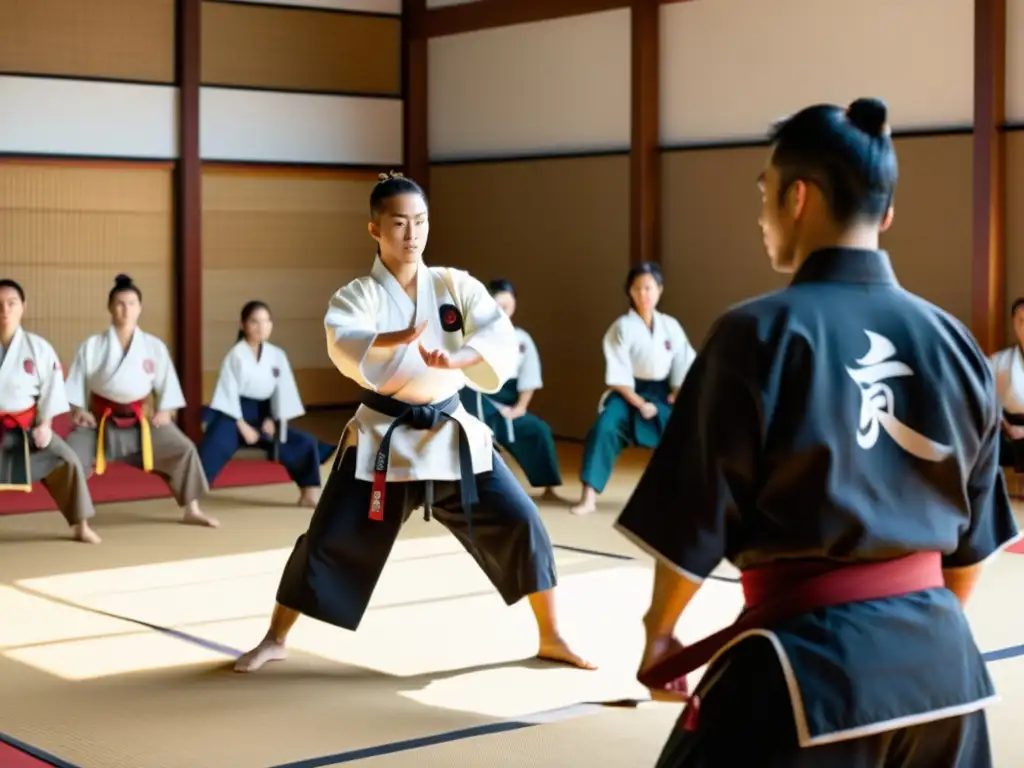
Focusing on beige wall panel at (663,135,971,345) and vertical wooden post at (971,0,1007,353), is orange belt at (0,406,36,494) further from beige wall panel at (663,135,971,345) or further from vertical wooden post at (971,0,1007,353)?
vertical wooden post at (971,0,1007,353)

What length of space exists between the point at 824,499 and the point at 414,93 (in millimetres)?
8547

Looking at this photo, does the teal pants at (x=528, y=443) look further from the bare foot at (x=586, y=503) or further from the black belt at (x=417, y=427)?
the black belt at (x=417, y=427)

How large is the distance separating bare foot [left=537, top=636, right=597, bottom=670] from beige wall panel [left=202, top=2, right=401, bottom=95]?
576cm

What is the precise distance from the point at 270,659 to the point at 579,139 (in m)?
5.57

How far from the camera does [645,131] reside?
873cm

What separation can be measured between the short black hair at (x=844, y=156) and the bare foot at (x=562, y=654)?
250 centimetres

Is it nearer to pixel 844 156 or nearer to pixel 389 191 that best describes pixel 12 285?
pixel 389 191

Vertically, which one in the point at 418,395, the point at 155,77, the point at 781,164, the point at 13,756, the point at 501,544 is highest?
the point at 155,77

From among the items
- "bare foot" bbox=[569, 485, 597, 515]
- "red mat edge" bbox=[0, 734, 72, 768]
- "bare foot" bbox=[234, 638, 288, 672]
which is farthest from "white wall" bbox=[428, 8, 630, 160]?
"red mat edge" bbox=[0, 734, 72, 768]

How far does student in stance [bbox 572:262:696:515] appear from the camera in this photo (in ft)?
22.3

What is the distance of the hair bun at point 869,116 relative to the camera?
1.73 metres

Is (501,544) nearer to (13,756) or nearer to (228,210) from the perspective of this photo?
(13,756)

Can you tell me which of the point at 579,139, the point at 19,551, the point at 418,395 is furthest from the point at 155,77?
the point at 418,395

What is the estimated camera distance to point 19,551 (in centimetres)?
589
